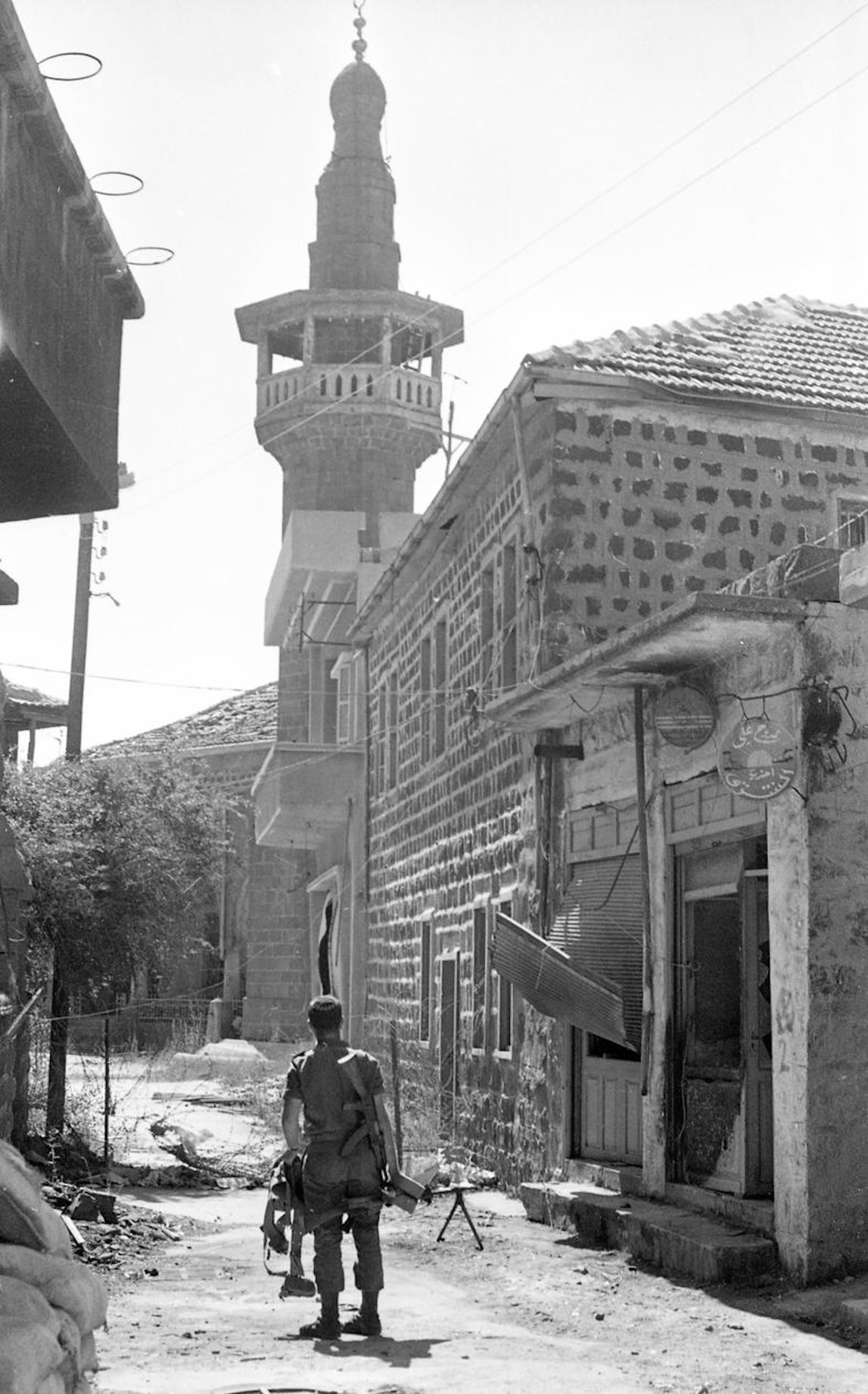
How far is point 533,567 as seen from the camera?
13727 mm

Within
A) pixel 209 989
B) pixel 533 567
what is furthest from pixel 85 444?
pixel 209 989

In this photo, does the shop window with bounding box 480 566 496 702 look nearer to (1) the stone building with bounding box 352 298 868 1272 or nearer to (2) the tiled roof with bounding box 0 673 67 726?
(1) the stone building with bounding box 352 298 868 1272

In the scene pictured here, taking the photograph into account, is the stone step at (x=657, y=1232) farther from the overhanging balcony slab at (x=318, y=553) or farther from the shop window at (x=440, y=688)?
the overhanging balcony slab at (x=318, y=553)

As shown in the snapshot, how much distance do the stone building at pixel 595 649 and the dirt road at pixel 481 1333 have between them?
3.34 ft

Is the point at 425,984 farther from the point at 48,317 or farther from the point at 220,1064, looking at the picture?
the point at 48,317

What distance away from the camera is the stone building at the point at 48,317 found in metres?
5.73

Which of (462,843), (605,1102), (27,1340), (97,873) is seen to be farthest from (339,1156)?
(97,873)

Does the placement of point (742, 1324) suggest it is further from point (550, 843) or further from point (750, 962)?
point (550, 843)

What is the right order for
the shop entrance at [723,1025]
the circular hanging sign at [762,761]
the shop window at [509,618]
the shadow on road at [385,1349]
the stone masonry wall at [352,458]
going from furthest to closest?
the stone masonry wall at [352,458], the shop window at [509,618], the shop entrance at [723,1025], the circular hanging sign at [762,761], the shadow on road at [385,1349]

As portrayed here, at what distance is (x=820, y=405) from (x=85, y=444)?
8.51 metres

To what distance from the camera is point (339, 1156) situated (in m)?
8.53

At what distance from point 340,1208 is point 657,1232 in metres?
2.69

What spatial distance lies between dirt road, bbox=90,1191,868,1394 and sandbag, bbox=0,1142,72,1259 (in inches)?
50.9

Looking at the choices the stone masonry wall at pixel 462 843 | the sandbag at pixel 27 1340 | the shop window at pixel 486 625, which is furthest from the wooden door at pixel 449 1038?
the sandbag at pixel 27 1340
